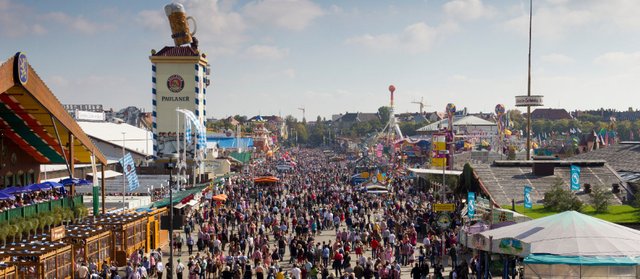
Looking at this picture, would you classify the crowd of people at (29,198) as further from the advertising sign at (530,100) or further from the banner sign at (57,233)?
the advertising sign at (530,100)

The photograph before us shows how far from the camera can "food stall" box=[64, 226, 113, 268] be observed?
23.8m

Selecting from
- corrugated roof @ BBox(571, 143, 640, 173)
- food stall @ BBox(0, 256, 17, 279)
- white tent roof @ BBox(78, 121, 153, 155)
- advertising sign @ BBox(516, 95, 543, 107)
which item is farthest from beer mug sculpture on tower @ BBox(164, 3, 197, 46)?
food stall @ BBox(0, 256, 17, 279)

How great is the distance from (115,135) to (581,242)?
60.2 m

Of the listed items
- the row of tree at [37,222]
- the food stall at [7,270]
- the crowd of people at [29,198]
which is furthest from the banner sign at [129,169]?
the food stall at [7,270]

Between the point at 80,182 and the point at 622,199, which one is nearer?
the point at 80,182

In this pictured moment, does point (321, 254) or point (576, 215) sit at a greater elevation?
point (576, 215)

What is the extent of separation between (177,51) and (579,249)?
51.0 meters

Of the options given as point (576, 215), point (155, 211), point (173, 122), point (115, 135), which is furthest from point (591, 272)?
point (115, 135)

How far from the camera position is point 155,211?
3250cm

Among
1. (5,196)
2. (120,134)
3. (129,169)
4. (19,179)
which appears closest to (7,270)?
(5,196)

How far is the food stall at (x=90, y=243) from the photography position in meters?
23.8

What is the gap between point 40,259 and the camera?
20.2 metres

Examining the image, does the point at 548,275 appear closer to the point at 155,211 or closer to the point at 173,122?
the point at 155,211

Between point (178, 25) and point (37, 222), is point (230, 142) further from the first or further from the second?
point (37, 222)
